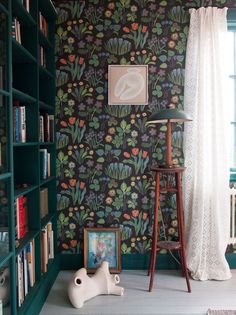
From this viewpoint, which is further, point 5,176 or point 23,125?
point 23,125

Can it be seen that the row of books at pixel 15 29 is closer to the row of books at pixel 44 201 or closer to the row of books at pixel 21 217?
the row of books at pixel 21 217

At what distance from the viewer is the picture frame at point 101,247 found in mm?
3258

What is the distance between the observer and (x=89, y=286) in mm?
2721

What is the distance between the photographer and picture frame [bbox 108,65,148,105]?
129 inches

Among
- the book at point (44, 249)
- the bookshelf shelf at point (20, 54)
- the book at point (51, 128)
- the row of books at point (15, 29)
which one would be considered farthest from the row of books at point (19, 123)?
the book at point (44, 249)

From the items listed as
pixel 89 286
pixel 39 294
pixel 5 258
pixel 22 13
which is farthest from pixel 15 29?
pixel 89 286

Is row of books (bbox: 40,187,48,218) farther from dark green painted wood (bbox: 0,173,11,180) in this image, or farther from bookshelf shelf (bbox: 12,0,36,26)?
bookshelf shelf (bbox: 12,0,36,26)

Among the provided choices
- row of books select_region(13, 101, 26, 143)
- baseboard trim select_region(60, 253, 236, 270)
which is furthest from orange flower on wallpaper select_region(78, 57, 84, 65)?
baseboard trim select_region(60, 253, 236, 270)

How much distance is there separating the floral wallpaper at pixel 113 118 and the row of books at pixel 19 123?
92 centimetres

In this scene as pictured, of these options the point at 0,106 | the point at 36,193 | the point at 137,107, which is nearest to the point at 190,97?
the point at 137,107

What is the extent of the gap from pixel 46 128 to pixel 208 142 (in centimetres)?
147

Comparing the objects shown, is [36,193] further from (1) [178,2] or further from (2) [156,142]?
(1) [178,2]

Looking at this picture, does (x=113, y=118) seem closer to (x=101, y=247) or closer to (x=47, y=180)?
(x=47, y=180)

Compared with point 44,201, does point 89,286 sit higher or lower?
lower
